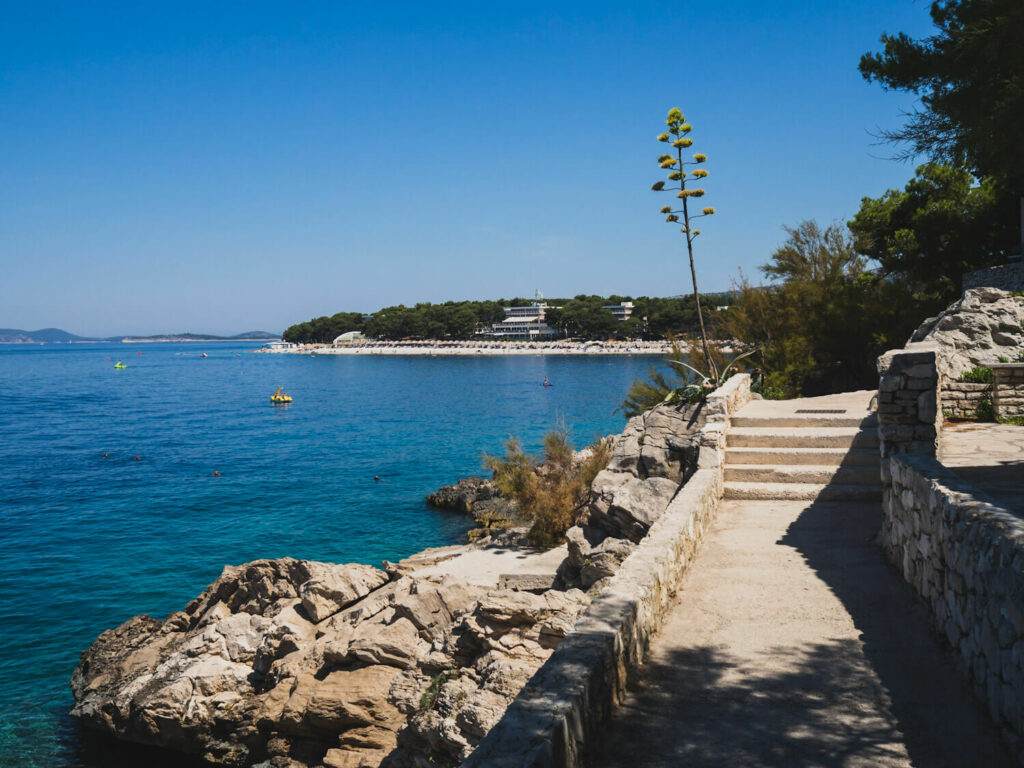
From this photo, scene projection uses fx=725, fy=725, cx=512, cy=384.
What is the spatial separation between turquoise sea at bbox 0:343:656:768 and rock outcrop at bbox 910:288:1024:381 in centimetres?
1570

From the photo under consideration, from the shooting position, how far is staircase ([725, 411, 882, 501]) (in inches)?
402

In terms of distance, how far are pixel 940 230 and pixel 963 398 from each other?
17.9 m

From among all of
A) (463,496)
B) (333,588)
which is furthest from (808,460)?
(463,496)

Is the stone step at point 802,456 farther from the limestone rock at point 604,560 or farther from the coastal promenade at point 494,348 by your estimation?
the coastal promenade at point 494,348

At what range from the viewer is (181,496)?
1262 inches

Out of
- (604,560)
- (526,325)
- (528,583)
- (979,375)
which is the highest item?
(526,325)

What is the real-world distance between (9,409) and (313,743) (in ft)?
243

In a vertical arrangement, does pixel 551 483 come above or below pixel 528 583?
above

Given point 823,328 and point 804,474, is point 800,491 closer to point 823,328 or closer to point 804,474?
point 804,474

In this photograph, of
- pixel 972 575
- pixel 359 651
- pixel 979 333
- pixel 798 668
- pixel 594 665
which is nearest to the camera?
pixel 594 665

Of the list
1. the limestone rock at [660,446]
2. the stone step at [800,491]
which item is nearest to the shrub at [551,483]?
the limestone rock at [660,446]

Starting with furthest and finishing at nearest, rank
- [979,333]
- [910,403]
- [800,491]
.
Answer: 1. [979,333]
2. [800,491]
3. [910,403]

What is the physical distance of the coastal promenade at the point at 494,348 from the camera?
146 metres

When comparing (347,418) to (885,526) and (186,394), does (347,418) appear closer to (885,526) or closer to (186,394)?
(186,394)
